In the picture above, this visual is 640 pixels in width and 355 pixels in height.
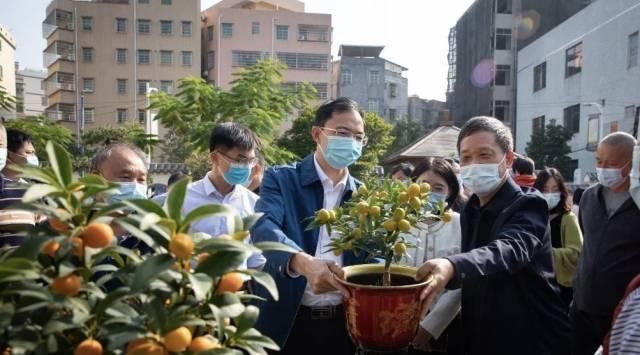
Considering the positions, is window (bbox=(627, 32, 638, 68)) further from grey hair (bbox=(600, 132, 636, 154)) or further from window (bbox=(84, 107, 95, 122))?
window (bbox=(84, 107, 95, 122))

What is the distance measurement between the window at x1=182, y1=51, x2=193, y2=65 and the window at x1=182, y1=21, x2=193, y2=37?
1.14 meters

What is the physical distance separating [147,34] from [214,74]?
4.86 m

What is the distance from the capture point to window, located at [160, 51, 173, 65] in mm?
32781

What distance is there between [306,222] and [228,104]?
539 centimetres

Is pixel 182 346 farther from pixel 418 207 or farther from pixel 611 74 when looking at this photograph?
pixel 611 74

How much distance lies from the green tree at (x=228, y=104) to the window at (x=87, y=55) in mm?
28610

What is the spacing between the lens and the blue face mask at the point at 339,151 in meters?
2.07

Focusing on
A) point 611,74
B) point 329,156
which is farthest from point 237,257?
point 611,74

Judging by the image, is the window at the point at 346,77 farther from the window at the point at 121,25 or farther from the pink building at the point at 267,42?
the window at the point at 121,25

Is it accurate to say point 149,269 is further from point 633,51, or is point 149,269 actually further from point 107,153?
point 633,51

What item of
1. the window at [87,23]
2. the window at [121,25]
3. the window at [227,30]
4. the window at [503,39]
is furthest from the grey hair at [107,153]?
the window at [87,23]

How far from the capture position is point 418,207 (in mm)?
1334

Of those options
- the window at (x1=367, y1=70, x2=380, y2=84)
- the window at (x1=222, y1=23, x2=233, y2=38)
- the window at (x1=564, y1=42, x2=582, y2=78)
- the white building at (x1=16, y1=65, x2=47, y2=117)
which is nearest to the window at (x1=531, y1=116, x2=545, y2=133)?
the window at (x1=564, y1=42, x2=582, y2=78)

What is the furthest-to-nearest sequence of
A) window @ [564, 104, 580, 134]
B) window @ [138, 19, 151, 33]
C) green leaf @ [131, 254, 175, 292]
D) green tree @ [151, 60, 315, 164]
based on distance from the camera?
window @ [138, 19, 151, 33] → window @ [564, 104, 580, 134] → green tree @ [151, 60, 315, 164] → green leaf @ [131, 254, 175, 292]
